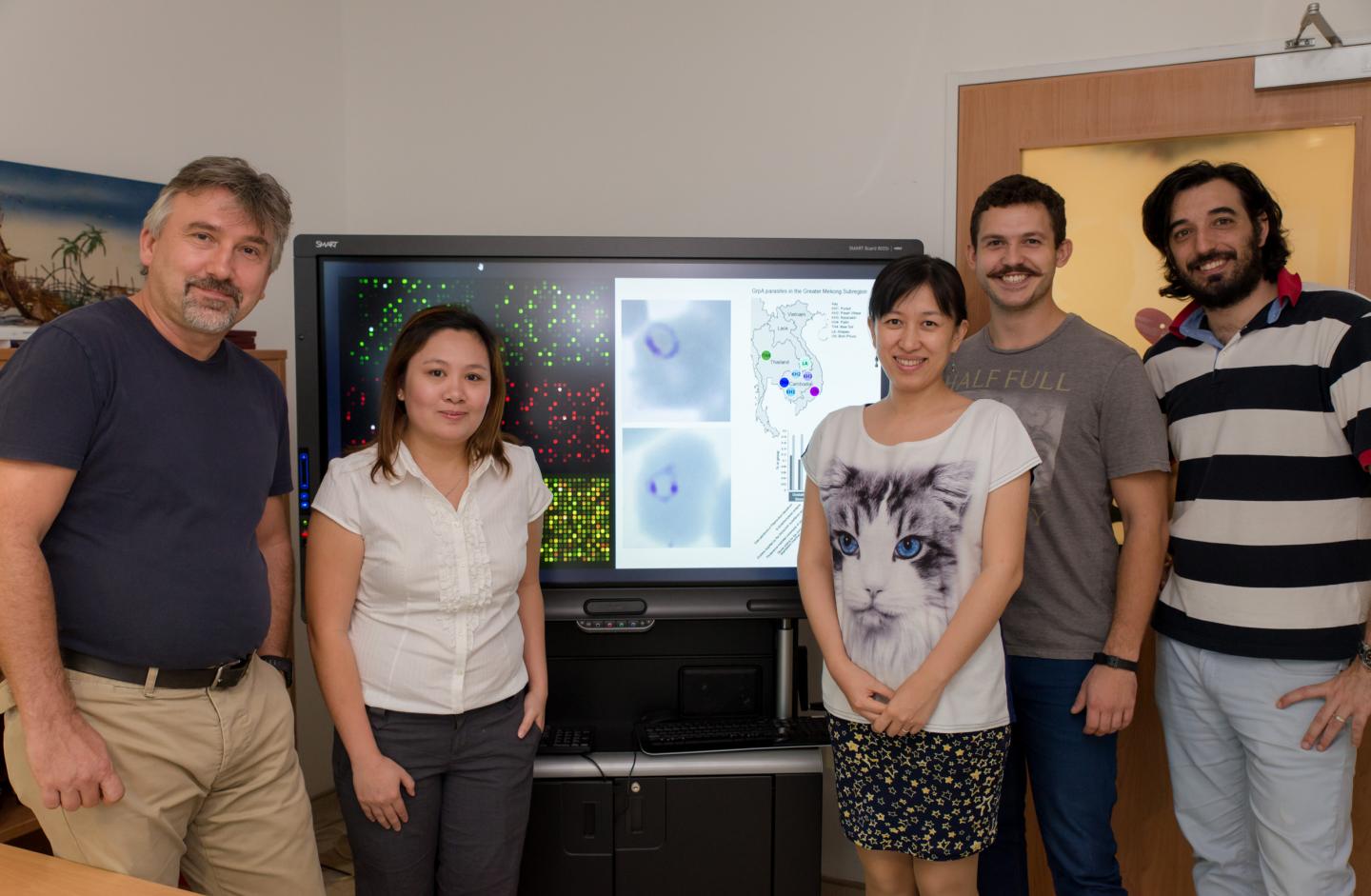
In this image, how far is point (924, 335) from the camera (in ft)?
5.20

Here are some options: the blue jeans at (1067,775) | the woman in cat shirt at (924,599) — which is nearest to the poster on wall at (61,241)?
the woman in cat shirt at (924,599)

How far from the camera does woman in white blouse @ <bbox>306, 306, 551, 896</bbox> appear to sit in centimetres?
169

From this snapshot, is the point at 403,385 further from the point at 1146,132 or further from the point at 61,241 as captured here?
the point at 1146,132

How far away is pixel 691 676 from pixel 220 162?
4.90 ft

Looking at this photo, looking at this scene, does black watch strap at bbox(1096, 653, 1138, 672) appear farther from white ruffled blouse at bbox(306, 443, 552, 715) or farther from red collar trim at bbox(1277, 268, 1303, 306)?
white ruffled blouse at bbox(306, 443, 552, 715)

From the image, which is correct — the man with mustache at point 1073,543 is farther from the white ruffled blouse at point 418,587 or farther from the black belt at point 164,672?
the black belt at point 164,672

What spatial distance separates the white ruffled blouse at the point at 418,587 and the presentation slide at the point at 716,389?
509 mm

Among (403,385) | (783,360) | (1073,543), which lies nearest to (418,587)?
(403,385)

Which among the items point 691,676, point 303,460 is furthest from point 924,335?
point 303,460

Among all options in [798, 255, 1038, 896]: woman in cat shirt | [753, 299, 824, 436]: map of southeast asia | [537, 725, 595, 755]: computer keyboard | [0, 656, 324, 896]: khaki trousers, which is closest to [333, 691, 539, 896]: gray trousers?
[0, 656, 324, 896]: khaki trousers

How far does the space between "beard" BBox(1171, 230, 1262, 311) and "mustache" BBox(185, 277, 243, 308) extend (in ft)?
5.61

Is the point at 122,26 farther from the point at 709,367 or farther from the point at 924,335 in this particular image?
the point at 924,335

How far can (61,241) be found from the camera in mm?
2197

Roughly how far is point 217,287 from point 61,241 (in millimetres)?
1071
